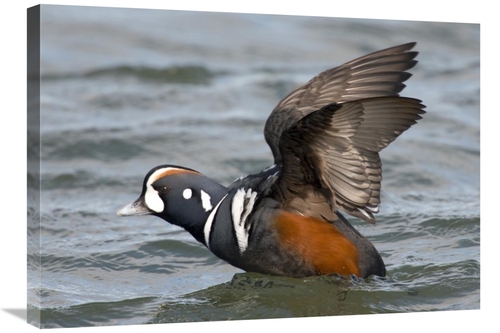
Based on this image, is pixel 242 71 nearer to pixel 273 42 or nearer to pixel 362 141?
pixel 273 42

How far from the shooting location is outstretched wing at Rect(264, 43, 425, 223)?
295 inches

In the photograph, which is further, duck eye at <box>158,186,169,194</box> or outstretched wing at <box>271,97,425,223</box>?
duck eye at <box>158,186,169,194</box>

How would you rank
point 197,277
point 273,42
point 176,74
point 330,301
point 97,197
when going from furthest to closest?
point 176,74 < point 273,42 < point 97,197 < point 197,277 < point 330,301

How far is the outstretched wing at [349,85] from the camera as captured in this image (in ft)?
25.2

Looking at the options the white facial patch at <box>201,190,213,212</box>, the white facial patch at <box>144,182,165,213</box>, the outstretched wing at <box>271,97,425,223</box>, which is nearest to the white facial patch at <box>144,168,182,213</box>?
the white facial patch at <box>144,182,165,213</box>

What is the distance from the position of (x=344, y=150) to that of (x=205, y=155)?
15.9ft

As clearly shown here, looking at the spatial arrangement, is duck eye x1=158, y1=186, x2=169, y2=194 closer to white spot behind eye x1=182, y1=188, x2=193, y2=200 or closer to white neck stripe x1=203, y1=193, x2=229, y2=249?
white spot behind eye x1=182, y1=188, x2=193, y2=200

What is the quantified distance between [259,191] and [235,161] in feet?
14.3

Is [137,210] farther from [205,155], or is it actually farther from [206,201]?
[205,155]

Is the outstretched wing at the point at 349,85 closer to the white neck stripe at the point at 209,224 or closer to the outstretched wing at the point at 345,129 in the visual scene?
the outstretched wing at the point at 345,129

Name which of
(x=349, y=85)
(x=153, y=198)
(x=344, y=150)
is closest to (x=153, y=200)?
(x=153, y=198)

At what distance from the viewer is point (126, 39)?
460 inches

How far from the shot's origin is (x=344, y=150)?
25.1ft

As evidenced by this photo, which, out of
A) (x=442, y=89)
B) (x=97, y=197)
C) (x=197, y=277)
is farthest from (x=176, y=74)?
(x=197, y=277)
